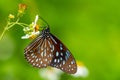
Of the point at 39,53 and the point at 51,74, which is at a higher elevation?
the point at 51,74

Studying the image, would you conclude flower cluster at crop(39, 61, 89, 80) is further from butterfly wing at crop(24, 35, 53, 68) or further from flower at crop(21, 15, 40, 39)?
flower at crop(21, 15, 40, 39)

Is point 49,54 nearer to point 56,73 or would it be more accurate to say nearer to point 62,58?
point 62,58

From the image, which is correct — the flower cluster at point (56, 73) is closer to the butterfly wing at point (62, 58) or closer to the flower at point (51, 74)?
the flower at point (51, 74)

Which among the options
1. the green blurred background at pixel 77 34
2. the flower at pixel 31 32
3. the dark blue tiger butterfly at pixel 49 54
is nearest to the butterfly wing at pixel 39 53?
the dark blue tiger butterfly at pixel 49 54

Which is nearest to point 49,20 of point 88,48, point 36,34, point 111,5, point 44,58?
point 88,48

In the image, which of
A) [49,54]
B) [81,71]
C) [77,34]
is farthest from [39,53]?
[77,34]

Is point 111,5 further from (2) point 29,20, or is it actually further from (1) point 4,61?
(1) point 4,61
